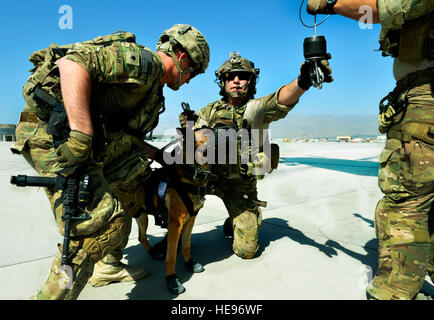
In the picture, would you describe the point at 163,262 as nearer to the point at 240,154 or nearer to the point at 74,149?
the point at 240,154

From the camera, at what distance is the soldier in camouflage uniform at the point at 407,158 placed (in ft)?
6.59

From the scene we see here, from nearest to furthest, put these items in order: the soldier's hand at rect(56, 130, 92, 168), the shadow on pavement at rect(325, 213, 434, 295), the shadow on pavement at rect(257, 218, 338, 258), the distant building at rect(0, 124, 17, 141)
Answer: the soldier's hand at rect(56, 130, 92, 168)
the shadow on pavement at rect(325, 213, 434, 295)
the shadow on pavement at rect(257, 218, 338, 258)
the distant building at rect(0, 124, 17, 141)

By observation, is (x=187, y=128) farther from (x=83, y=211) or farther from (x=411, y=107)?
(x=411, y=107)

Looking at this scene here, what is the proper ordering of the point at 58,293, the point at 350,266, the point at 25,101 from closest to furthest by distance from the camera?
the point at 58,293 < the point at 25,101 < the point at 350,266

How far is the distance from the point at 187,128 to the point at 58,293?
159cm

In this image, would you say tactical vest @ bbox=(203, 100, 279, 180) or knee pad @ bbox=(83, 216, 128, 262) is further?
tactical vest @ bbox=(203, 100, 279, 180)

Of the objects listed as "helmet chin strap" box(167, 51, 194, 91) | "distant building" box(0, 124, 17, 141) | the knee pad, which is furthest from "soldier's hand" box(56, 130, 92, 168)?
"distant building" box(0, 124, 17, 141)

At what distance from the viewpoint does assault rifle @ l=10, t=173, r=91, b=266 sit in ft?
5.70

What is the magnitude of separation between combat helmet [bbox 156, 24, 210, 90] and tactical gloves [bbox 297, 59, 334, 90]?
32.9 inches

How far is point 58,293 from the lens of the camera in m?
1.71

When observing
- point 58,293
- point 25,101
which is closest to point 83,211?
point 58,293

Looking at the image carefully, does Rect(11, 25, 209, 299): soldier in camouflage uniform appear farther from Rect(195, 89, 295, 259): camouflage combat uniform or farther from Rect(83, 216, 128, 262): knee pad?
Rect(195, 89, 295, 259): camouflage combat uniform

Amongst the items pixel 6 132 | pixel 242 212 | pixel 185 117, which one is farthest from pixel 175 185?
pixel 6 132
